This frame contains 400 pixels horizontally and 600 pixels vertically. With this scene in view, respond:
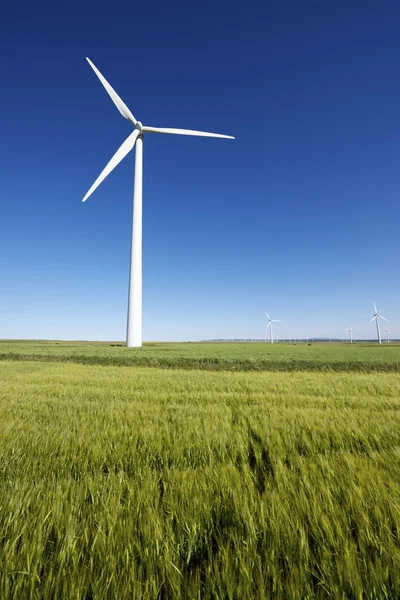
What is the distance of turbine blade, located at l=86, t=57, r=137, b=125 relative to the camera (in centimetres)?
3747

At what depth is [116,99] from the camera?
3984 cm

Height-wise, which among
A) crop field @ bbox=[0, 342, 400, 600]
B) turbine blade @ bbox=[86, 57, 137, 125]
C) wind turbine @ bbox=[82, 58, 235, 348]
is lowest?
crop field @ bbox=[0, 342, 400, 600]

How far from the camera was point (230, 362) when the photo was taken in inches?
1148

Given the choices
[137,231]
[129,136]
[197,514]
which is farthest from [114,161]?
[197,514]

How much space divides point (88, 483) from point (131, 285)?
45775mm

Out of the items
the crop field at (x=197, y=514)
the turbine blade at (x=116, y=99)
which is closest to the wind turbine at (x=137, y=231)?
the turbine blade at (x=116, y=99)

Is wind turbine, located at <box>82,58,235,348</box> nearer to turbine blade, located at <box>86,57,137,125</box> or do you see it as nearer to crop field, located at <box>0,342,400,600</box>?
turbine blade, located at <box>86,57,137,125</box>

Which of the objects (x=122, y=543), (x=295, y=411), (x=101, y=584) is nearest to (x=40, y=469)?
(x=122, y=543)

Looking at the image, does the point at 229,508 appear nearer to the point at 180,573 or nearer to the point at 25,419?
the point at 180,573

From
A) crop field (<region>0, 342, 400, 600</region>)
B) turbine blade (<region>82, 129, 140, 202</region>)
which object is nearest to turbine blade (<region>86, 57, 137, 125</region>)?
turbine blade (<region>82, 129, 140, 202</region>)

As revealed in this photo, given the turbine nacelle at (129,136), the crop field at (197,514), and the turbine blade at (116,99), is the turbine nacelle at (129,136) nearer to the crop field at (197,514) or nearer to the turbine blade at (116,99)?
the turbine blade at (116,99)

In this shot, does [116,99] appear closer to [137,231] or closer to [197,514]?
[137,231]

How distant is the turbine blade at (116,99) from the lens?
123ft

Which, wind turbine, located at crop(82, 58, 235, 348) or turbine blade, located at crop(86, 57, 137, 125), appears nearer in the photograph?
turbine blade, located at crop(86, 57, 137, 125)
